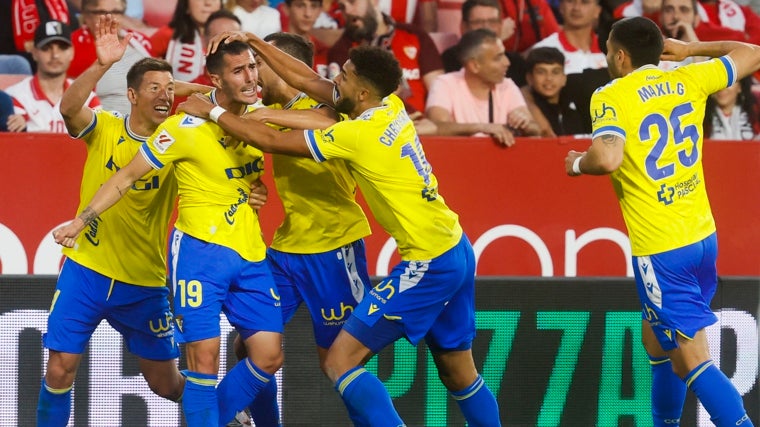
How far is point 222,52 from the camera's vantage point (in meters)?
5.51

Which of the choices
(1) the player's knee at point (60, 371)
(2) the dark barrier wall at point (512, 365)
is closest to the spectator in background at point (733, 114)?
(2) the dark barrier wall at point (512, 365)

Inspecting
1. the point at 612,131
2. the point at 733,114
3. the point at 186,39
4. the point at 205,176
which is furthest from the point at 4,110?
the point at 733,114

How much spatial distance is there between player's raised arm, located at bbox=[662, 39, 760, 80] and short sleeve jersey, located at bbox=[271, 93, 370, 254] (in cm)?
174

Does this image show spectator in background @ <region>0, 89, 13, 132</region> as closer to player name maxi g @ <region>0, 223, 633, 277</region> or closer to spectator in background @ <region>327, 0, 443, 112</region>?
spectator in background @ <region>327, 0, 443, 112</region>

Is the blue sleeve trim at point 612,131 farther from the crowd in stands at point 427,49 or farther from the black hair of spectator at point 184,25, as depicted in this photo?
the black hair of spectator at point 184,25

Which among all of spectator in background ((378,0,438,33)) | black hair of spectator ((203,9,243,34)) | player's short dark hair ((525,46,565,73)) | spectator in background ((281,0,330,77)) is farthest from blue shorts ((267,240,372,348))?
spectator in background ((378,0,438,33))

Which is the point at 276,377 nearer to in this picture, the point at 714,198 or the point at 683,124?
the point at 683,124

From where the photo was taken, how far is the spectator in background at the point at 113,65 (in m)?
8.35

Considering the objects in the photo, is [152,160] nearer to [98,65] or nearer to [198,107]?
[198,107]

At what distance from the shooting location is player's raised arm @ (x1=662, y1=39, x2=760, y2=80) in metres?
5.71

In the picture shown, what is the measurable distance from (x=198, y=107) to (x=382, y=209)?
99 centimetres

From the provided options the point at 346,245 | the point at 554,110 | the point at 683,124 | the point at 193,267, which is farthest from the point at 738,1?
the point at 193,267

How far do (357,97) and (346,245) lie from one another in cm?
80

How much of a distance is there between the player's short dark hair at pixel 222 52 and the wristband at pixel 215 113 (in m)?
0.22
